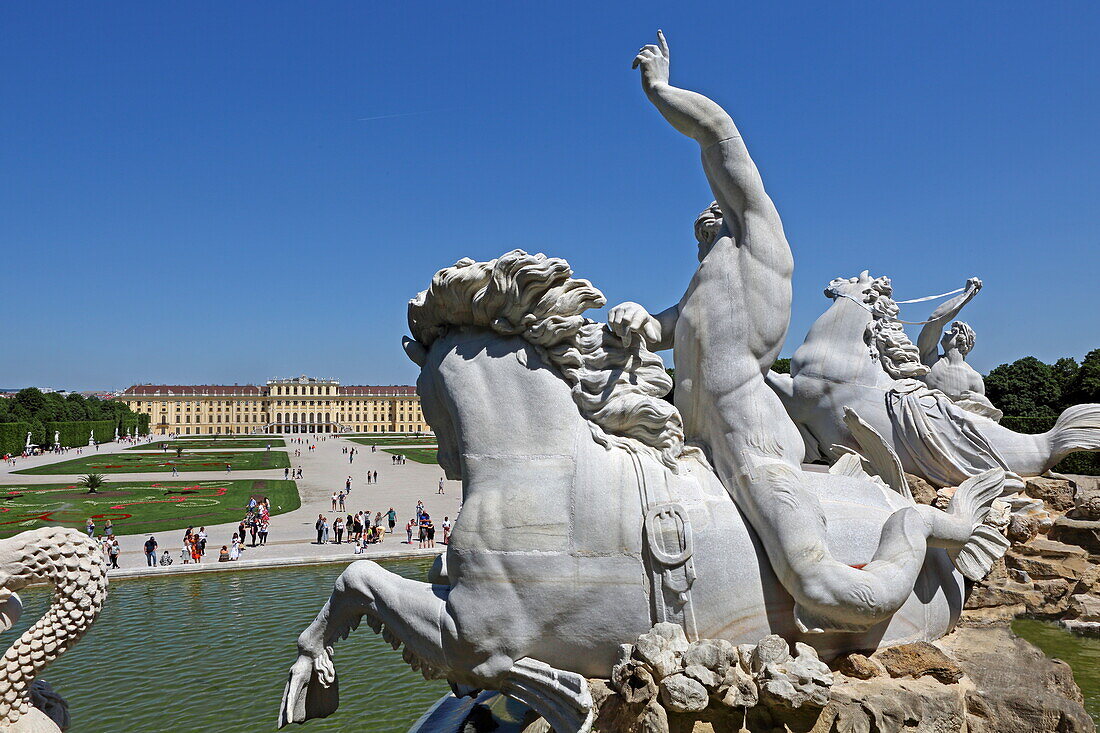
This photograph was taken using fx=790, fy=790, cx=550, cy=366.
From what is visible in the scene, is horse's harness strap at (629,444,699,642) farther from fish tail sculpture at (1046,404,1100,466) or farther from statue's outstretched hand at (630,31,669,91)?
fish tail sculpture at (1046,404,1100,466)

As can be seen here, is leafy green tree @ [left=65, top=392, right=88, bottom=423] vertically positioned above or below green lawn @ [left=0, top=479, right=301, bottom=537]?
above

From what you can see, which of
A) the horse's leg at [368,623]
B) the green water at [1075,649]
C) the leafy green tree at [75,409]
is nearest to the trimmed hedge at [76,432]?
the leafy green tree at [75,409]

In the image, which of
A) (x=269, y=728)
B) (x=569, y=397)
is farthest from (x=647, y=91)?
(x=269, y=728)

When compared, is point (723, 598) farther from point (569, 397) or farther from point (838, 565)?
point (569, 397)

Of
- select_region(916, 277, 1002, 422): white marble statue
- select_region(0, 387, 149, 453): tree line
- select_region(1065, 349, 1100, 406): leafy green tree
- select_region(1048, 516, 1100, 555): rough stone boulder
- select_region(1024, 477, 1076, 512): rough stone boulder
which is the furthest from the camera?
select_region(0, 387, 149, 453): tree line

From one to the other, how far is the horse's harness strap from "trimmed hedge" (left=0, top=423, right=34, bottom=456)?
5857cm

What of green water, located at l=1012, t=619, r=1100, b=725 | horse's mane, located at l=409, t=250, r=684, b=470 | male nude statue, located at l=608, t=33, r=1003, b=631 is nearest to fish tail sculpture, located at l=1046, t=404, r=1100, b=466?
green water, located at l=1012, t=619, r=1100, b=725

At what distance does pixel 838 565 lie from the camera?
3490mm

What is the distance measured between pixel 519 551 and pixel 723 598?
0.94 m

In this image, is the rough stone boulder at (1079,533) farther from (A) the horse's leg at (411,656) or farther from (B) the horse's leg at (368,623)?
(B) the horse's leg at (368,623)

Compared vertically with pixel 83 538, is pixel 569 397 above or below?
above

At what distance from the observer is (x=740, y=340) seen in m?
3.81

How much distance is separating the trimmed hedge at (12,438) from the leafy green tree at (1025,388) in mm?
58081

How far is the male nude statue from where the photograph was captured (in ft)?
12.1
